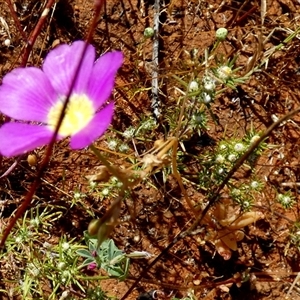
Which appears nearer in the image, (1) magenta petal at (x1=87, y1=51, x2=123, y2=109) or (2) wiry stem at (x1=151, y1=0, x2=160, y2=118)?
(1) magenta petal at (x1=87, y1=51, x2=123, y2=109)

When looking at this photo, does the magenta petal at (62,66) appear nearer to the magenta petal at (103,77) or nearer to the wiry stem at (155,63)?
the magenta petal at (103,77)

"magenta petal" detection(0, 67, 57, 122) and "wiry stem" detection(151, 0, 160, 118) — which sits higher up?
"magenta petal" detection(0, 67, 57, 122)

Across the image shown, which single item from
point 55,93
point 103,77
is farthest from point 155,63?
point 103,77

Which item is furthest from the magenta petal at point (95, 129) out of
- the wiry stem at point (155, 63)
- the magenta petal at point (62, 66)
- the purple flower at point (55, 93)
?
the wiry stem at point (155, 63)

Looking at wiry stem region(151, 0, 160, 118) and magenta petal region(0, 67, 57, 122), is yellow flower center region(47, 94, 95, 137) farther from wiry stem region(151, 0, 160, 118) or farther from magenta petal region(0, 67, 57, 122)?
wiry stem region(151, 0, 160, 118)

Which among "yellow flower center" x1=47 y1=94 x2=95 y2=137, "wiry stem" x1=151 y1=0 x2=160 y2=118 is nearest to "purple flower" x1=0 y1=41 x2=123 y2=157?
"yellow flower center" x1=47 y1=94 x2=95 y2=137

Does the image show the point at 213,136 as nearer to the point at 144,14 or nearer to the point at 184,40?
the point at 184,40

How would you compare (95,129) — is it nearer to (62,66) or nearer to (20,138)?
(20,138)

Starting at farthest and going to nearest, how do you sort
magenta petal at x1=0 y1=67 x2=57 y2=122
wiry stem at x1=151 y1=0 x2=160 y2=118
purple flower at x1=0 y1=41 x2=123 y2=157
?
1. wiry stem at x1=151 y1=0 x2=160 y2=118
2. magenta petal at x1=0 y1=67 x2=57 y2=122
3. purple flower at x1=0 y1=41 x2=123 y2=157
